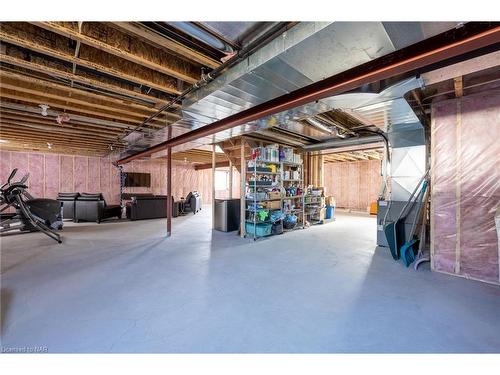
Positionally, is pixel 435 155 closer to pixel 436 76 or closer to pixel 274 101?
pixel 436 76

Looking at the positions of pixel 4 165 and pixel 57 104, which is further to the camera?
pixel 4 165

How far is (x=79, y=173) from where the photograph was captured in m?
8.84

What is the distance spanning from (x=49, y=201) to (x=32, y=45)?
4946 mm

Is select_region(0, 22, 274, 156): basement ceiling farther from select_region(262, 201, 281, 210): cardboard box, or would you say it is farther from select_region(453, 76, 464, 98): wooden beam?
select_region(262, 201, 281, 210): cardboard box

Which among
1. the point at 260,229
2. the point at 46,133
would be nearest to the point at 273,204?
the point at 260,229

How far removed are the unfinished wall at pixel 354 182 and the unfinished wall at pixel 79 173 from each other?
7768 millimetres

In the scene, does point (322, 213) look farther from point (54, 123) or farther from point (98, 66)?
point (54, 123)

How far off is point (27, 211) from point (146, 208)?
3.31 metres

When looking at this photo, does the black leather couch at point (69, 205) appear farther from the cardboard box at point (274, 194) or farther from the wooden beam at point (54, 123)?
the cardboard box at point (274, 194)

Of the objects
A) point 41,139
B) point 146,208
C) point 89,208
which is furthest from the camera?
point 146,208

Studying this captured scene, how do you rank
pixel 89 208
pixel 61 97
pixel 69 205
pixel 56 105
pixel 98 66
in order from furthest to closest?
1. pixel 69 205
2. pixel 89 208
3. pixel 56 105
4. pixel 61 97
5. pixel 98 66

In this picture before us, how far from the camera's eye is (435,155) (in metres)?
3.07

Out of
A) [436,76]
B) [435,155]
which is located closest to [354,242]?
[435,155]
